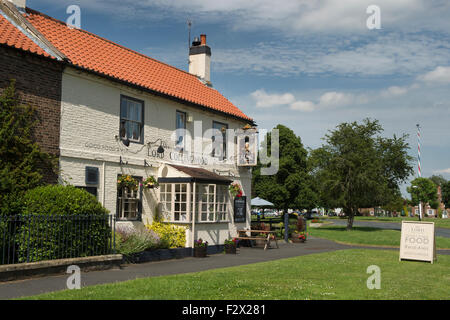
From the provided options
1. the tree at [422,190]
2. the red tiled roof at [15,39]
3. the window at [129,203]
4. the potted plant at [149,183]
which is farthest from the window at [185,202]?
the tree at [422,190]

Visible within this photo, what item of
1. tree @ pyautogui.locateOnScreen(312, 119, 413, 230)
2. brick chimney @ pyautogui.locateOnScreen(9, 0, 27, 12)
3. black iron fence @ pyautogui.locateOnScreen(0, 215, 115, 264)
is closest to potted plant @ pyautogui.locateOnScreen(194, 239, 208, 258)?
black iron fence @ pyautogui.locateOnScreen(0, 215, 115, 264)

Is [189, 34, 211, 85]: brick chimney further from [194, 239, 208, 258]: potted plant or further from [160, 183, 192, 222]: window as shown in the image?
[194, 239, 208, 258]: potted plant

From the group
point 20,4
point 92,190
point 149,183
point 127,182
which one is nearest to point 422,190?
point 149,183

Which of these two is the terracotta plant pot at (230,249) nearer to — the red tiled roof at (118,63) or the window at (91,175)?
the red tiled roof at (118,63)

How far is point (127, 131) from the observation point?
16328mm

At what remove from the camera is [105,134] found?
Answer: 15258 millimetres

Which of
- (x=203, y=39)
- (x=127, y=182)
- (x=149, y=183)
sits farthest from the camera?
(x=203, y=39)

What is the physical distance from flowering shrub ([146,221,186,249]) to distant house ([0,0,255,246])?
226 mm

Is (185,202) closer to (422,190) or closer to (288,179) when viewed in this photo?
(288,179)

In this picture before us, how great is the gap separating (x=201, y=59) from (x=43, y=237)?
15.8 metres

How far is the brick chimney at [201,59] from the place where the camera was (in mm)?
24619

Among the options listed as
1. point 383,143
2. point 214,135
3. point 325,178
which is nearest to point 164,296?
point 214,135

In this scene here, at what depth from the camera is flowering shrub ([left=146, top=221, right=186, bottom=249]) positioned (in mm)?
16578
